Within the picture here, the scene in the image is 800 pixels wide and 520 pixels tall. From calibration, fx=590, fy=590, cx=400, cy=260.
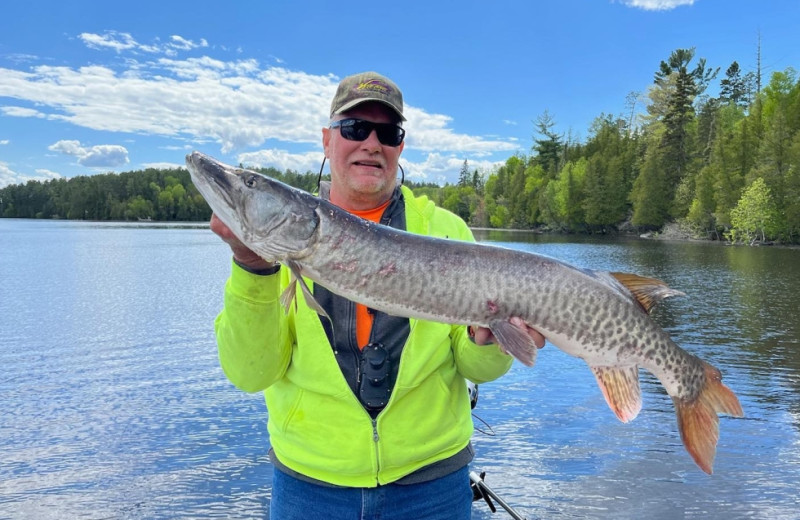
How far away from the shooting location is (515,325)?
2.85m

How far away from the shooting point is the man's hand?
110 inches

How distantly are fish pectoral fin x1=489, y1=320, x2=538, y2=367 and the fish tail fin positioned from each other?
2.81 ft

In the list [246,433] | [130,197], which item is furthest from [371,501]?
[130,197]

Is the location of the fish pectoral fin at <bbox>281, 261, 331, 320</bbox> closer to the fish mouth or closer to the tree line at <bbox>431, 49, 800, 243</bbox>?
the fish mouth

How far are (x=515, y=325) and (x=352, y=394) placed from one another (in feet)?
2.78

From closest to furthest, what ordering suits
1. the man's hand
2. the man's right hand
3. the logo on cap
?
1. the man's right hand
2. the man's hand
3. the logo on cap

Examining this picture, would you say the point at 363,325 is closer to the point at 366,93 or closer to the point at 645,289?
the point at 366,93

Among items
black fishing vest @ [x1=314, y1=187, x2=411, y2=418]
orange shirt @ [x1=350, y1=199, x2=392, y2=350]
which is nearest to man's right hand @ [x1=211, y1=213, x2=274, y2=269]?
black fishing vest @ [x1=314, y1=187, x2=411, y2=418]

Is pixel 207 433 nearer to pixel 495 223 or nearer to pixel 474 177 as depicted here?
pixel 495 223

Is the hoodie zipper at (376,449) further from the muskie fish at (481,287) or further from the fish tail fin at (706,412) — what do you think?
the fish tail fin at (706,412)

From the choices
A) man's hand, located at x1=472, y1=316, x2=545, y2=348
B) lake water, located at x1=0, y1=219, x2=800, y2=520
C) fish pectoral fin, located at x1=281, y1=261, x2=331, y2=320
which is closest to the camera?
fish pectoral fin, located at x1=281, y1=261, x2=331, y2=320

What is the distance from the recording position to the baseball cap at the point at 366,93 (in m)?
3.02

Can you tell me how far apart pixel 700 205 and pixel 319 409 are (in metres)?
74.7

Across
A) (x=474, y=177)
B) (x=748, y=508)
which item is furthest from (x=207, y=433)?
(x=474, y=177)
